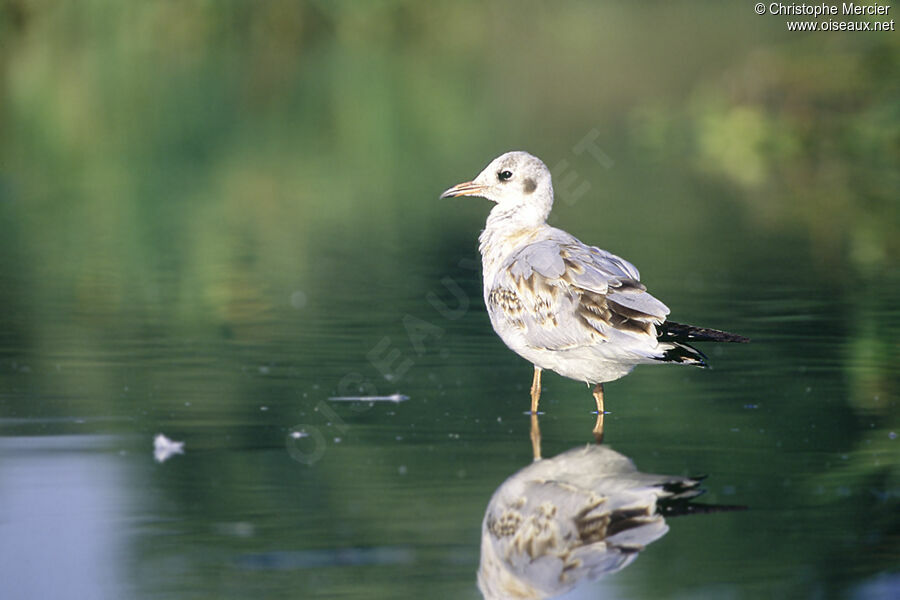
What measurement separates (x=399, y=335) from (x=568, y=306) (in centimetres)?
310

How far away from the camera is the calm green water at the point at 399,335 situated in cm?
668

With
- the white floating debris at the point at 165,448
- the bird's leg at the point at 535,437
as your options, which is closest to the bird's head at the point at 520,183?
the bird's leg at the point at 535,437

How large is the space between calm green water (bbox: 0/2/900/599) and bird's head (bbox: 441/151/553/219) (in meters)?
1.20

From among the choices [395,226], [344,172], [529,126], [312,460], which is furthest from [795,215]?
[312,460]

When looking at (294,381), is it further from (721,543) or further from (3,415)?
(721,543)

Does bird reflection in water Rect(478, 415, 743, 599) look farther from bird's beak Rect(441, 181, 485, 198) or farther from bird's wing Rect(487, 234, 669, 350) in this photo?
bird's beak Rect(441, 181, 485, 198)

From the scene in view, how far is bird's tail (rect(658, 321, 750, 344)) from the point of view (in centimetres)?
804

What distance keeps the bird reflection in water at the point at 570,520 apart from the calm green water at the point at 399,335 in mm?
107

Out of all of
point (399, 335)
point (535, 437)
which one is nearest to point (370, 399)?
point (535, 437)

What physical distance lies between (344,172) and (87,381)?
14034mm

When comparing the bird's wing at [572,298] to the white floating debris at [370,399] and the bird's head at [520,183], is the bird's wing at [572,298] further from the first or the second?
the white floating debris at [370,399]

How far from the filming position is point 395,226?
18.0 metres

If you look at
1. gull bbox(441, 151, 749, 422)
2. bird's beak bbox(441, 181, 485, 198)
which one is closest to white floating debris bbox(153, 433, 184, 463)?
gull bbox(441, 151, 749, 422)

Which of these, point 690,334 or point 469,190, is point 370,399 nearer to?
point 469,190
